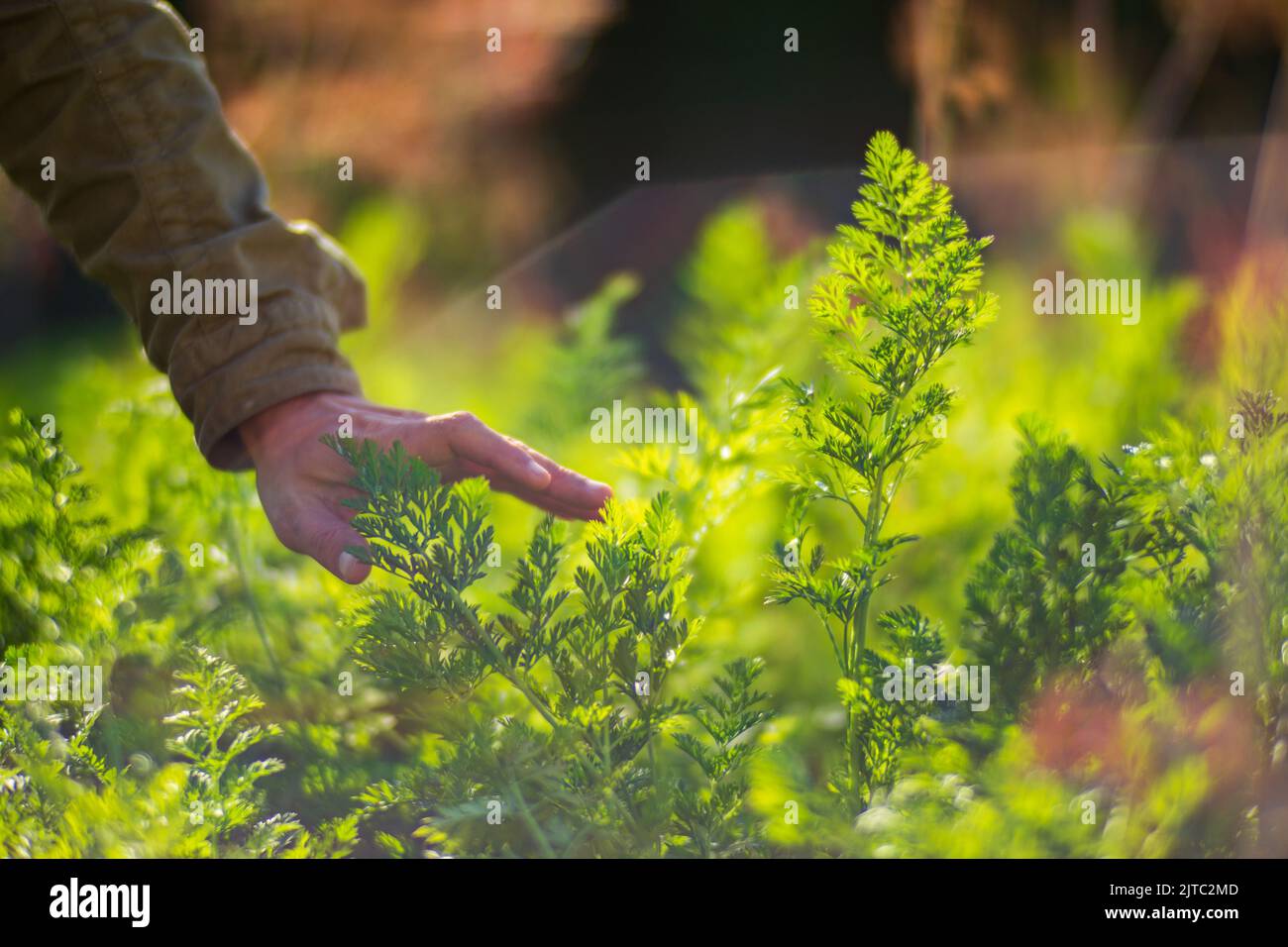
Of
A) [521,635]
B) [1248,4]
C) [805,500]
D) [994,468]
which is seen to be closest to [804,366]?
[994,468]

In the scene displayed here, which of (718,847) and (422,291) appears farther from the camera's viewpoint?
(422,291)

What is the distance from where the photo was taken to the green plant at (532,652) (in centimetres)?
84

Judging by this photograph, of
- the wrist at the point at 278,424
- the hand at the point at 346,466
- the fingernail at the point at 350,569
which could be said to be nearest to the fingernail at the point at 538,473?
the hand at the point at 346,466

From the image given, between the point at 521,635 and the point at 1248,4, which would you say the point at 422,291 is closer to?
the point at 1248,4

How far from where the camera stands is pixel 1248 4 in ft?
6.64

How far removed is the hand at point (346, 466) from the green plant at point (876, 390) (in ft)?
0.60

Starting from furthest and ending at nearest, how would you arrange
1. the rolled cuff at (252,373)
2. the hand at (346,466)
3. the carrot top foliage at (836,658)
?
the rolled cuff at (252,373), the hand at (346,466), the carrot top foliage at (836,658)

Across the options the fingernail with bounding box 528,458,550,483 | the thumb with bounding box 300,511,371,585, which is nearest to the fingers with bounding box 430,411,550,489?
the fingernail with bounding box 528,458,550,483

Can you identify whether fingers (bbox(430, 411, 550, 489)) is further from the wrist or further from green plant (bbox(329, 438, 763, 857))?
the wrist

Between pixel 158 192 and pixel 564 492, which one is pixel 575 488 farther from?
pixel 158 192

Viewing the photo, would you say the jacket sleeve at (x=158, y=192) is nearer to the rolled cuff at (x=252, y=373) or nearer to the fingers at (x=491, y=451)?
the rolled cuff at (x=252, y=373)

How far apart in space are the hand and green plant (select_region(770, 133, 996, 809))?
0.18 m

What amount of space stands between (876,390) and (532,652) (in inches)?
13.6
